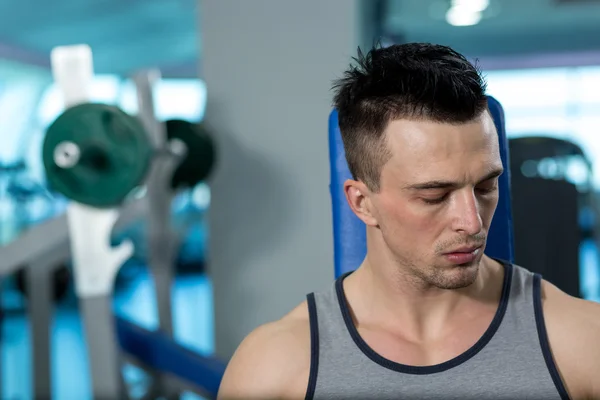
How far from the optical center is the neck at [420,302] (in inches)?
37.1

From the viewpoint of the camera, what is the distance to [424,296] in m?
0.96

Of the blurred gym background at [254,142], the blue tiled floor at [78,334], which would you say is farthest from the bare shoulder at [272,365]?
the blue tiled floor at [78,334]

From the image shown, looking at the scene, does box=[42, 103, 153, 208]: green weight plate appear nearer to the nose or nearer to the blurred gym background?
the blurred gym background

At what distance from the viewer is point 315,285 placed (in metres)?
2.04

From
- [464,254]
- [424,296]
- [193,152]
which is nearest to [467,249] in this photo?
[464,254]

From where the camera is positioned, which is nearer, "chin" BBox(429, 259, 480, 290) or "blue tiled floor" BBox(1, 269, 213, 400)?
"chin" BBox(429, 259, 480, 290)

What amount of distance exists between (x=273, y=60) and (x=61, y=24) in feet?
10.8

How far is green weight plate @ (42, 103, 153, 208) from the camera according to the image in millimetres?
1462

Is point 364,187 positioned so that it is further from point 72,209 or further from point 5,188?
point 5,188

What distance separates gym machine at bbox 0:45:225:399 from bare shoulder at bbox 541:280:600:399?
0.94m

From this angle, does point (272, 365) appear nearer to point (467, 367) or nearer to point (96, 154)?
point (467, 367)

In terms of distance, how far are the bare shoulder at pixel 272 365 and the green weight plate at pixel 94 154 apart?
0.67m

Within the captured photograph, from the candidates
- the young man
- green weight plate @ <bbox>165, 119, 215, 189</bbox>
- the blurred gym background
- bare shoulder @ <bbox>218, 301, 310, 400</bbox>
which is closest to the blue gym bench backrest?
the young man

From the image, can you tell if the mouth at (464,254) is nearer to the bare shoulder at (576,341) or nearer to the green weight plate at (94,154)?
the bare shoulder at (576,341)
